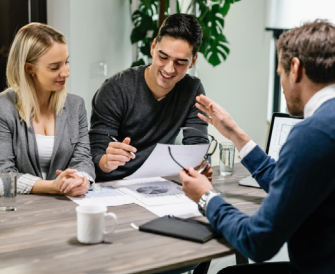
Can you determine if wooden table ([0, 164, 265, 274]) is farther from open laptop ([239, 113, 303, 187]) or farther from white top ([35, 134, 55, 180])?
open laptop ([239, 113, 303, 187])

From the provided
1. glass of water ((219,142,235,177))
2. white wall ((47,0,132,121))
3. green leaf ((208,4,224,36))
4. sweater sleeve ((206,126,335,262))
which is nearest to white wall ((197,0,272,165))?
green leaf ((208,4,224,36))

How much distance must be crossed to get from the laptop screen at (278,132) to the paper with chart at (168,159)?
418 mm

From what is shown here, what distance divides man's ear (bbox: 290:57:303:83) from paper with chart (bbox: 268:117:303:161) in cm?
81

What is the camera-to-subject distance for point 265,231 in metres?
0.94

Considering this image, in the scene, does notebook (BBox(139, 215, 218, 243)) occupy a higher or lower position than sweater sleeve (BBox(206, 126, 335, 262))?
lower

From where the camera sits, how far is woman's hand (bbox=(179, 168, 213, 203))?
120cm

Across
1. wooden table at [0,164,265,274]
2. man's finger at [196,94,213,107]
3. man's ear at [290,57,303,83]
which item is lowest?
wooden table at [0,164,265,274]

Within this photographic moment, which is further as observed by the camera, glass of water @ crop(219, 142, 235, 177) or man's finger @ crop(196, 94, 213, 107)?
glass of water @ crop(219, 142, 235, 177)

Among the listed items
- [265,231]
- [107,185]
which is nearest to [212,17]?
[107,185]

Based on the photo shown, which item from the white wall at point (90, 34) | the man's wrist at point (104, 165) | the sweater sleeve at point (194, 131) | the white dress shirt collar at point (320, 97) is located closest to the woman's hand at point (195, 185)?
the white dress shirt collar at point (320, 97)

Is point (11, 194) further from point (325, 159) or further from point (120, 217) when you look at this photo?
point (325, 159)

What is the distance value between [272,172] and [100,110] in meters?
0.93

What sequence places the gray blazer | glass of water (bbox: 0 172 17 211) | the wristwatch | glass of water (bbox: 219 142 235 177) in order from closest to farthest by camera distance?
Answer: the wristwatch, glass of water (bbox: 0 172 17 211), the gray blazer, glass of water (bbox: 219 142 235 177)

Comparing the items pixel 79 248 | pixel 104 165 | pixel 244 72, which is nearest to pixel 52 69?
pixel 104 165
